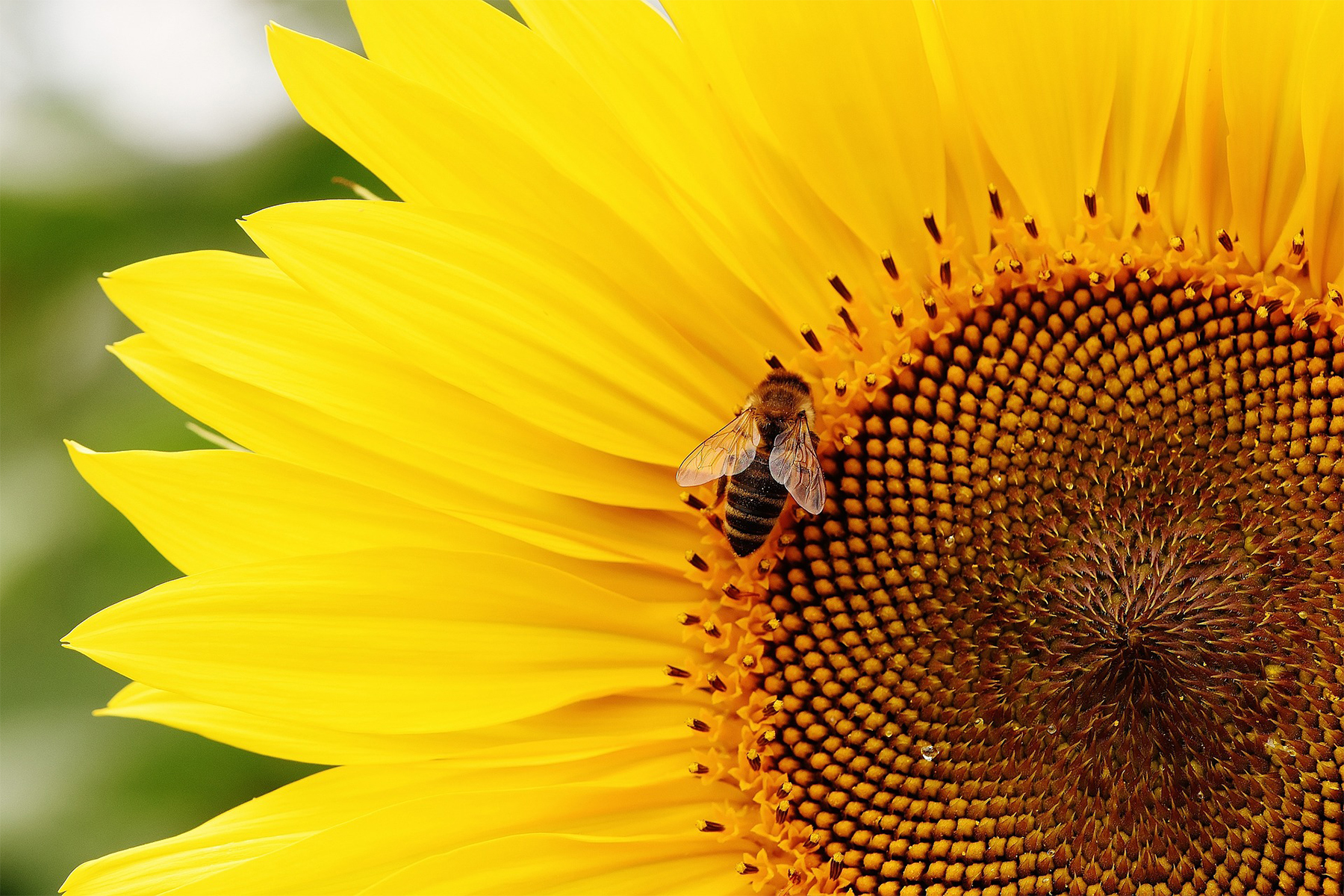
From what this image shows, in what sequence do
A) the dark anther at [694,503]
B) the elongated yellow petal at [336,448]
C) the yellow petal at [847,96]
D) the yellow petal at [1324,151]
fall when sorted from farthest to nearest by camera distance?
the dark anther at [694,503] < the elongated yellow petal at [336,448] < the yellow petal at [847,96] < the yellow petal at [1324,151]

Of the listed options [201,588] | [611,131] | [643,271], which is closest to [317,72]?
[611,131]

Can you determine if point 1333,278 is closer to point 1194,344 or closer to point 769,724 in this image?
point 1194,344

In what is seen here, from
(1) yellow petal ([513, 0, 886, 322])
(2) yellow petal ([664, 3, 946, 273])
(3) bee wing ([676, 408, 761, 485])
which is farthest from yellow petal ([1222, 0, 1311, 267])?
(3) bee wing ([676, 408, 761, 485])

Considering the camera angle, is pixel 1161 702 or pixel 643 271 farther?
pixel 643 271

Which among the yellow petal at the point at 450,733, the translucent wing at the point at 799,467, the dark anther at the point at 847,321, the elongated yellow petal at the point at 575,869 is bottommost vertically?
the elongated yellow petal at the point at 575,869

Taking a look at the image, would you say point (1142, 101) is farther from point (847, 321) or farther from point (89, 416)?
point (89, 416)

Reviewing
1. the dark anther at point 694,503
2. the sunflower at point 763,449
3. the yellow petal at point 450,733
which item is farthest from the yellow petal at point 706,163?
the yellow petal at point 450,733

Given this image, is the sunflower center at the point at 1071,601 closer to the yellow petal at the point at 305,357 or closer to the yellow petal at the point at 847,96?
the yellow petal at the point at 847,96
